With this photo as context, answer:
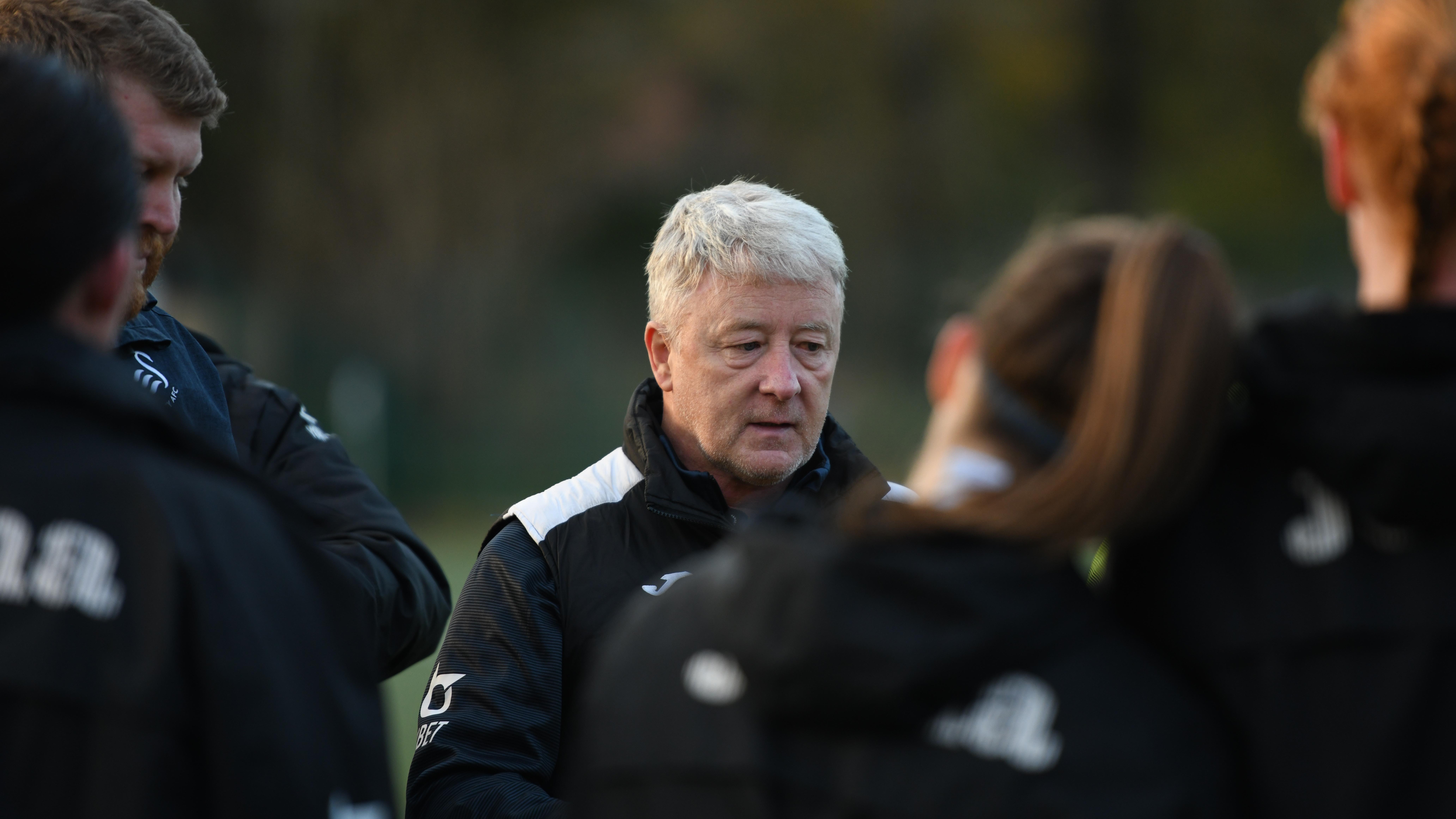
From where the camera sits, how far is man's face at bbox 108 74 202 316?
2818 mm

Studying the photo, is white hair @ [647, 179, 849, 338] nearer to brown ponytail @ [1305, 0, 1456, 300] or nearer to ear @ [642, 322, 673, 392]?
ear @ [642, 322, 673, 392]

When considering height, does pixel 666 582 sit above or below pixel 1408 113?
below

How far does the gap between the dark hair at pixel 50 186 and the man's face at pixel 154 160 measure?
1003mm

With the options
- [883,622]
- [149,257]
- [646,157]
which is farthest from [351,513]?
[646,157]

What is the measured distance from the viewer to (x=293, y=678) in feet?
5.79

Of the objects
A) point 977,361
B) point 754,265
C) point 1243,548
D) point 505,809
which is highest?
point 754,265

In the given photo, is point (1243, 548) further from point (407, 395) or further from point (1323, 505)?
point (407, 395)

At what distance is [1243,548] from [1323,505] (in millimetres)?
102

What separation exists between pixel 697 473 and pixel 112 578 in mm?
1470

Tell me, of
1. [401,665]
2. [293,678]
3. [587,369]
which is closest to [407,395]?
[587,369]

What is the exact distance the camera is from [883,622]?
5.12ft

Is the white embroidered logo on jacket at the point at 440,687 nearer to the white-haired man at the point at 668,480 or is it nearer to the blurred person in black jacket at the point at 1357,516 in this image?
the white-haired man at the point at 668,480

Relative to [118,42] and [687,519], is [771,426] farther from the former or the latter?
[118,42]

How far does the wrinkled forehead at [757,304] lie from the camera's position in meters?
3.11
